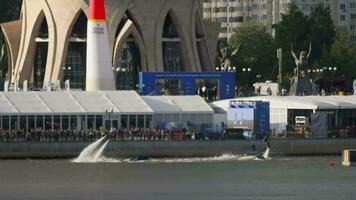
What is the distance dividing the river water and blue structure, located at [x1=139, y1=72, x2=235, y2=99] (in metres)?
21.8

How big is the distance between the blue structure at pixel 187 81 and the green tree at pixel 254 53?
42.3 meters

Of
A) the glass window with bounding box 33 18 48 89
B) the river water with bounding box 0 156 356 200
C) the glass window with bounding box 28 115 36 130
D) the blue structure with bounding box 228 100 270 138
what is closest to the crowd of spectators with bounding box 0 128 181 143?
the glass window with bounding box 28 115 36 130

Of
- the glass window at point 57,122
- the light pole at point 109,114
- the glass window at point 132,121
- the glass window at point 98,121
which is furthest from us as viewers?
the glass window at point 132,121

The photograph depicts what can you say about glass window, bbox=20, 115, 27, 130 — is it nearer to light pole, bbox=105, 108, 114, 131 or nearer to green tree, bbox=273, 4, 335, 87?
light pole, bbox=105, 108, 114, 131

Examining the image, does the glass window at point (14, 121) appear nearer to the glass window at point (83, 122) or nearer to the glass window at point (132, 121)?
the glass window at point (83, 122)

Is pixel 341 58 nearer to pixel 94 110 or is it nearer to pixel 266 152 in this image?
pixel 94 110

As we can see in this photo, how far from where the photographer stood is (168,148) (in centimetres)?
10375

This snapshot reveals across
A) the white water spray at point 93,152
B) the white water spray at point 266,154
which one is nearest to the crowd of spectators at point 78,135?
the white water spray at point 93,152

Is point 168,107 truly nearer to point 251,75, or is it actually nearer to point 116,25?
point 116,25

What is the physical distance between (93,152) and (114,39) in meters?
37.5

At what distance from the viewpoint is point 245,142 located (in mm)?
104750

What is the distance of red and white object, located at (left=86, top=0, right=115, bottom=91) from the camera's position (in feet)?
389

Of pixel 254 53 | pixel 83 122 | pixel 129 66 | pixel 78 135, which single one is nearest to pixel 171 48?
pixel 129 66

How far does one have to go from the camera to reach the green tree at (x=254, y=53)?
177 meters
